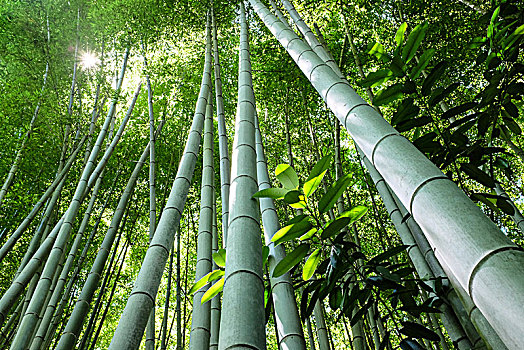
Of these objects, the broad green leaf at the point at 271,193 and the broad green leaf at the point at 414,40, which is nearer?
the broad green leaf at the point at 271,193

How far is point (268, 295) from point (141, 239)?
5.11 metres

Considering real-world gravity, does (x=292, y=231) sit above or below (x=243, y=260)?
above

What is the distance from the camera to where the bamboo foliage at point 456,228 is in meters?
0.49

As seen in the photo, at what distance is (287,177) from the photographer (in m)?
1.16

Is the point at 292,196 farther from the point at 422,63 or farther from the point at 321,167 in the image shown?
the point at 422,63

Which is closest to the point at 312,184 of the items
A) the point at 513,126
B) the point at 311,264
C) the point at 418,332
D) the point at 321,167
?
the point at 321,167

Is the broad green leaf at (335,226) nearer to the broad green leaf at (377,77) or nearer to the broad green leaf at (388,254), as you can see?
the broad green leaf at (388,254)

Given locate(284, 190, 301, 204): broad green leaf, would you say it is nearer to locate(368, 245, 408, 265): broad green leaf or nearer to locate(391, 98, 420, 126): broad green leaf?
locate(368, 245, 408, 265): broad green leaf

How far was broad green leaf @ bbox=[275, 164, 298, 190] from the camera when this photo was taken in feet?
3.80

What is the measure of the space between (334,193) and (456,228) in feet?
1.78

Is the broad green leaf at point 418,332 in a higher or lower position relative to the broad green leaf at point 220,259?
lower

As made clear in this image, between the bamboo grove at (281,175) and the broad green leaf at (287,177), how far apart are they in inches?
0.9

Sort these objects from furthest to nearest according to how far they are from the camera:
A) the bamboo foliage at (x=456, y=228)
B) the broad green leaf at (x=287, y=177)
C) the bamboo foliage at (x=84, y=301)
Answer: the bamboo foliage at (x=84, y=301)
the broad green leaf at (x=287, y=177)
the bamboo foliage at (x=456, y=228)

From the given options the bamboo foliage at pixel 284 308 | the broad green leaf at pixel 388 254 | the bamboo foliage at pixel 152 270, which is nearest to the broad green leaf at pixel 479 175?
the broad green leaf at pixel 388 254
